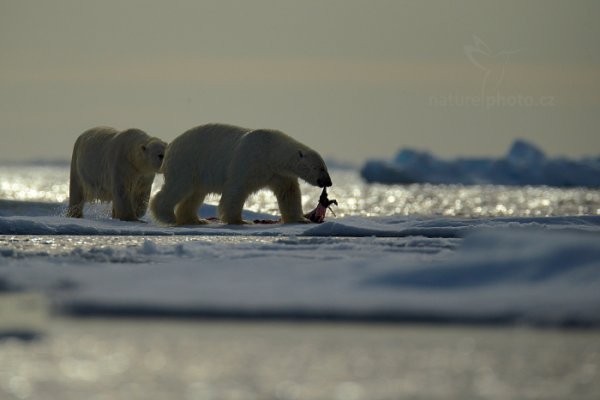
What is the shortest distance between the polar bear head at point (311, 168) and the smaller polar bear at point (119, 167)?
1748mm

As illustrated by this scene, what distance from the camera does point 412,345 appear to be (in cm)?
392

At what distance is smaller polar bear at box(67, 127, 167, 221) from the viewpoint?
11828 millimetres

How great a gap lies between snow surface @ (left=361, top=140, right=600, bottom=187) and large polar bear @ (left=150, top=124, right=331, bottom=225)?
123ft

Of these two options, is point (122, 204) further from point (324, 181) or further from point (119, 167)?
point (324, 181)

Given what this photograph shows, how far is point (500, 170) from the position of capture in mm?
52438

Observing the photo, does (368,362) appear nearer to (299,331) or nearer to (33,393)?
(299,331)

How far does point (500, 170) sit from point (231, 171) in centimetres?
4296

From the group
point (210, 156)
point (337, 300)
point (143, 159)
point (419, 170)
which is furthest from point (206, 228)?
point (419, 170)

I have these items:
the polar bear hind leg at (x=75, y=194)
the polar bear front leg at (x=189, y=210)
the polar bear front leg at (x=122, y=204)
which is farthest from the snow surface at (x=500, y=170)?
the polar bear front leg at (x=189, y=210)

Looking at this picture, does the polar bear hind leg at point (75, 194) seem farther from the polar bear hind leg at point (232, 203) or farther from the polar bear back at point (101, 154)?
the polar bear hind leg at point (232, 203)

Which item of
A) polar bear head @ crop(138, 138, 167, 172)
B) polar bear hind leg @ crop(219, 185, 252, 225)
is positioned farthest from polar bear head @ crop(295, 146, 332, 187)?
polar bear head @ crop(138, 138, 167, 172)

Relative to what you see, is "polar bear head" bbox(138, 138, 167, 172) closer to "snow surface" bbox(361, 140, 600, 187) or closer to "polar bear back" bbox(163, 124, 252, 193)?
"polar bear back" bbox(163, 124, 252, 193)

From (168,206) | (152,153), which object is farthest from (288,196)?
(152,153)

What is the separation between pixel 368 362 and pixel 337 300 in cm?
97
